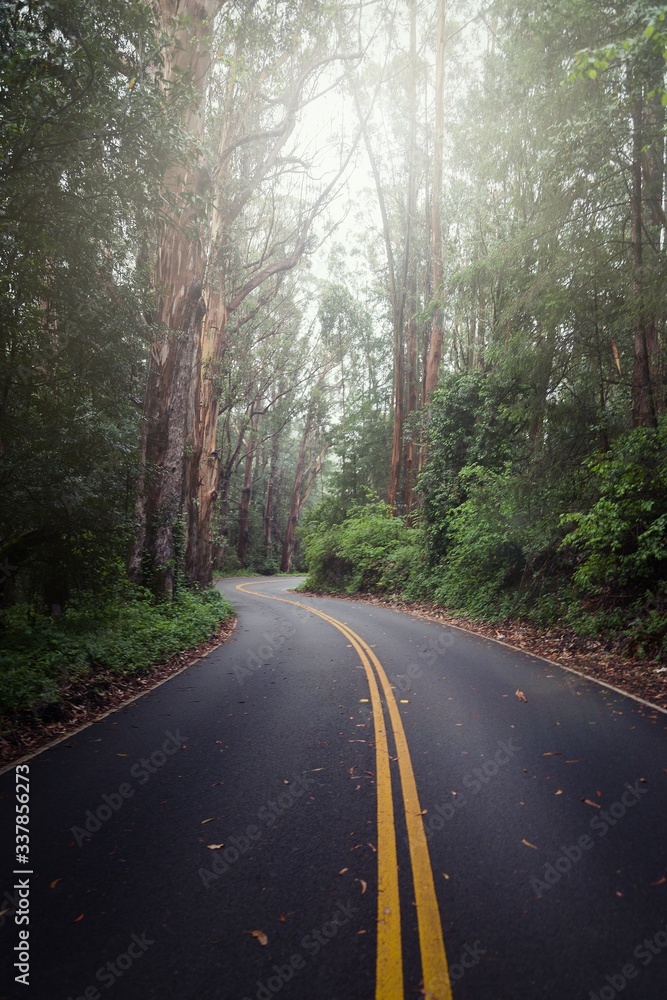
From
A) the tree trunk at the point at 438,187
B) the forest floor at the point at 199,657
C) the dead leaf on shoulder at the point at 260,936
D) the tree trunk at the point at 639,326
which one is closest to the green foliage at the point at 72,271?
the forest floor at the point at 199,657

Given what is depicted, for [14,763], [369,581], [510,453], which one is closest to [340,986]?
[14,763]

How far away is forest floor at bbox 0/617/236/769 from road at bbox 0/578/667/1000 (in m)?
0.30

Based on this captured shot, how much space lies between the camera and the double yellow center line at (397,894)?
270 cm

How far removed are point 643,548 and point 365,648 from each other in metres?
5.20

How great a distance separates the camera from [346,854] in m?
3.77

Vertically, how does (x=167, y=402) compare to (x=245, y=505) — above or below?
above

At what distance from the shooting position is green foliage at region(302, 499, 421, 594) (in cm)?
2289

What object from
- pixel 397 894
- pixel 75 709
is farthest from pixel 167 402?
pixel 397 894

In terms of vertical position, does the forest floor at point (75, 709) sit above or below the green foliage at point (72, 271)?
below

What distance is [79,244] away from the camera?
7180mm

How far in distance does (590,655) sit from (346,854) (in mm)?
7451

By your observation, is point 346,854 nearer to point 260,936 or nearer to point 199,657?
point 260,936

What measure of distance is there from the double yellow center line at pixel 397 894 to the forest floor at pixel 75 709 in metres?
3.41

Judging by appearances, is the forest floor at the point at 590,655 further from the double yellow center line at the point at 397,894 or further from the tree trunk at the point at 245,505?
the tree trunk at the point at 245,505
